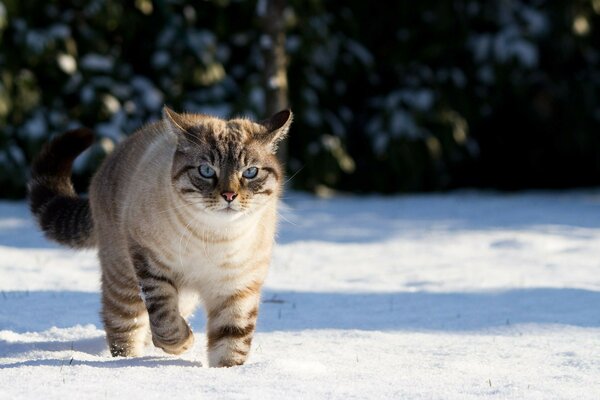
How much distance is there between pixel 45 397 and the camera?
3.55 meters

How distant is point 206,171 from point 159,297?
645 millimetres

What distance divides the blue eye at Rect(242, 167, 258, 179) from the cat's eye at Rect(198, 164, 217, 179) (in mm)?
146

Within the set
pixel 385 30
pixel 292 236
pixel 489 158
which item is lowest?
pixel 489 158

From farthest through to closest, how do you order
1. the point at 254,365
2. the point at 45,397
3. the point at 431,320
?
the point at 431,320 < the point at 254,365 < the point at 45,397

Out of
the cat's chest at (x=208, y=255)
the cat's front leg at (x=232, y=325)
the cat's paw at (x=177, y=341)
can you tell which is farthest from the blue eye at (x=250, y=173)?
the cat's paw at (x=177, y=341)

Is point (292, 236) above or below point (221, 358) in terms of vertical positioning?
below

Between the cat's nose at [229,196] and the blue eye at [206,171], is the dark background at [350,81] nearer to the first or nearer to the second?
the blue eye at [206,171]

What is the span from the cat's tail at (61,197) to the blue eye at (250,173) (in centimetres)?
124

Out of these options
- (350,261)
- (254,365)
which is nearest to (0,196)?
(350,261)

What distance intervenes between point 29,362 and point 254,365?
3.42 ft

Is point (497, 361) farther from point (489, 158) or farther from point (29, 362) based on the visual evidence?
point (489, 158)

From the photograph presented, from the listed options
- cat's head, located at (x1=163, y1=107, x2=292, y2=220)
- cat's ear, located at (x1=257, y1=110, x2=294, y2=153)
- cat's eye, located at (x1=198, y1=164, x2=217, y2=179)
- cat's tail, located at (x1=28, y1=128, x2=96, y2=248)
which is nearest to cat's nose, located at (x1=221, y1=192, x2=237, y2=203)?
cat's head, located at (x1=163, y1=107, x2=292, y2=220)

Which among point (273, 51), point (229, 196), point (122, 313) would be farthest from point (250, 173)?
point (273, 51)

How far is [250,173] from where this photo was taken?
4508mm
